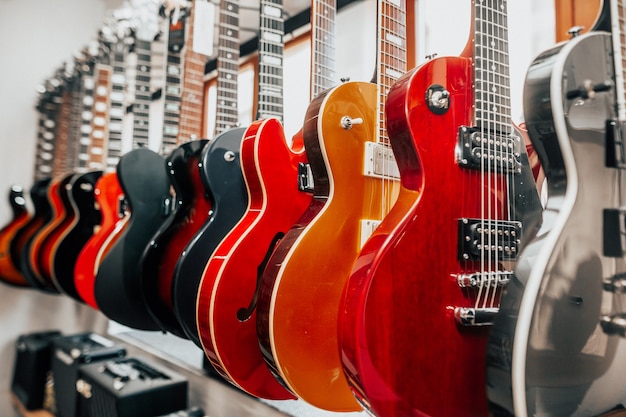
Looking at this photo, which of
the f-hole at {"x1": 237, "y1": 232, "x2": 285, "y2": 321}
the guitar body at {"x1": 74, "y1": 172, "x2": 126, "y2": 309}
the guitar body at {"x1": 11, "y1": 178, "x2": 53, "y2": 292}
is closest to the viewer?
the f-hole at {"x1": 237, "y1": 232, "x2": 285, "y2": 321}

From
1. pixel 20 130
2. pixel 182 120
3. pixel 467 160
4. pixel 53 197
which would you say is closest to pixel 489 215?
pixel 467 160

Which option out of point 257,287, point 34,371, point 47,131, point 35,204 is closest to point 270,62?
point 257,287

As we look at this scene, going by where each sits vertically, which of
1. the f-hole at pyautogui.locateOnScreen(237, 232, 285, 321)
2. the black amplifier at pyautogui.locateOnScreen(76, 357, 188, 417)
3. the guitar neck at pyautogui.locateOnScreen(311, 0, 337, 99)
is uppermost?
the guitar neck at pyautogui.locateOnScreen(311, 0, 337, 99)

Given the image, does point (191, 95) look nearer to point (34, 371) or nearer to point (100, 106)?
point (100, 106)

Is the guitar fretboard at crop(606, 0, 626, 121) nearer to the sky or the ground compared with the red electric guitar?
nearer to the sky

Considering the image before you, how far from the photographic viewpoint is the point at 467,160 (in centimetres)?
70

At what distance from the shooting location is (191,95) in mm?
1573

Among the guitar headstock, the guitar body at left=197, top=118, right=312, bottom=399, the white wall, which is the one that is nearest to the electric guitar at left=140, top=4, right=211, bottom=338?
the guitar body at left=197, top=118, right=312, bottom=399

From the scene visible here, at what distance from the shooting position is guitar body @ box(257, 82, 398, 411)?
766mm

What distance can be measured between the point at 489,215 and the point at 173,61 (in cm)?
137

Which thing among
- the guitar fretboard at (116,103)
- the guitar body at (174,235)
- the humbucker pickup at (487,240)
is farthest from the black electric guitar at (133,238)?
the humbucker pickup at (487,240)

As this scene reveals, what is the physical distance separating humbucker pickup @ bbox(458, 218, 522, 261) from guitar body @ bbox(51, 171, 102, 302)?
1468mm

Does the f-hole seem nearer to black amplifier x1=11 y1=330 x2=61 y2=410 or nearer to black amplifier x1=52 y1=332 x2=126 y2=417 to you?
black amplifier x1=52 y1=332 x2=126 y2=417

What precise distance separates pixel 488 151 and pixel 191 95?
1.10 meters
